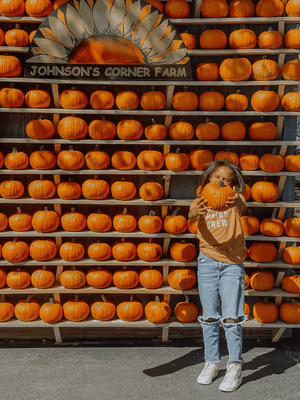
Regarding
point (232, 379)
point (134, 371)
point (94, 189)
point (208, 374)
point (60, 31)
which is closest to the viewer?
point (232, 379)

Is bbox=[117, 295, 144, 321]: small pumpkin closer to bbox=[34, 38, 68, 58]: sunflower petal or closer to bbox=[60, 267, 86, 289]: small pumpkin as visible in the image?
bbox=[60, 267, 86, 289]: small pumpkin

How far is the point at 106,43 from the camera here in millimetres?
4086

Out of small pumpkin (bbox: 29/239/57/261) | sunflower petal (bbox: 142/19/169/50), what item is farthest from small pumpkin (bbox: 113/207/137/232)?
→ sunflower petal (bbox: 142/19/169/50)

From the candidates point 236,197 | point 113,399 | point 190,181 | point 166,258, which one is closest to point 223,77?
point 190,181

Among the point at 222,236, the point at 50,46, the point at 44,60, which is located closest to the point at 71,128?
the point at 44,60

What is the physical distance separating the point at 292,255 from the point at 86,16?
3334mm

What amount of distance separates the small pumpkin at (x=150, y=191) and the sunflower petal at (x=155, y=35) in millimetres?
1455

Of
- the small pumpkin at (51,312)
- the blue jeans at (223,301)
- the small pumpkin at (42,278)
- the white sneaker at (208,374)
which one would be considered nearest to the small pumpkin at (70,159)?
the small pumpkin at (42,278)

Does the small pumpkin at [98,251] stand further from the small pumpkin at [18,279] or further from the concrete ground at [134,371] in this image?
the concrete ground at [134,371]

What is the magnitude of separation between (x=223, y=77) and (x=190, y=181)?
1.19 m

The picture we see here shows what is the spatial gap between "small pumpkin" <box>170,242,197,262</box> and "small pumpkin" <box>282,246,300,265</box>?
3.26ft

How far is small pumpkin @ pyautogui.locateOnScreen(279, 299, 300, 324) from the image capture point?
4.17 m

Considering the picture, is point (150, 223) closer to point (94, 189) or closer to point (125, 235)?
point (125, 235)

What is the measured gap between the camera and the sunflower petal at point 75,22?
13.1 feet
